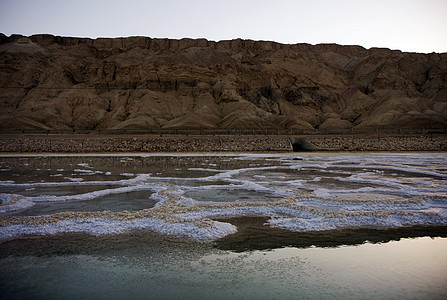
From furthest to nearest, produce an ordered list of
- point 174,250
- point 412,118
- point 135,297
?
point 412,118
point 174,250
point 135,297

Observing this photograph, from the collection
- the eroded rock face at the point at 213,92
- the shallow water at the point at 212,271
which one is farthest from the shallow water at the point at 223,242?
the eroded rock face at the point at 213,92

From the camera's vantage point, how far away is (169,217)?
29.6 ft

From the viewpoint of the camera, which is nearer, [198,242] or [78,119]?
[198,242]

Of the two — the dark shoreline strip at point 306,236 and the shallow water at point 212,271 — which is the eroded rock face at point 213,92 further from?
the shallow water at point 212,271

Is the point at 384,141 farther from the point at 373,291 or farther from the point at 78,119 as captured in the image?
the point at 78,119

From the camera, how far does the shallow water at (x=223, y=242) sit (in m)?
5.36

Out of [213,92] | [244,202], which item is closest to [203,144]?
[244,202]

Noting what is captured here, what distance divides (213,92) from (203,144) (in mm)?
31201

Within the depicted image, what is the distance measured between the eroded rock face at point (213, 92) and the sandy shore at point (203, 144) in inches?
581

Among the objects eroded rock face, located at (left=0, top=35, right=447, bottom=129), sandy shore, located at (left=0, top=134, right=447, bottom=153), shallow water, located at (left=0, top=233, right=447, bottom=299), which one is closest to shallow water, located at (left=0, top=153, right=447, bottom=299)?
shallow water, located at (left=0, top=233, right=447, bottom=299)

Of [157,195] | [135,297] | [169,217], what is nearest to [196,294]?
[135,297]

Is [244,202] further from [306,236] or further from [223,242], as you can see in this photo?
[223,242]

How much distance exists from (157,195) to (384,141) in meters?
33.8

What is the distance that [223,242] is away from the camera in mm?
7348
